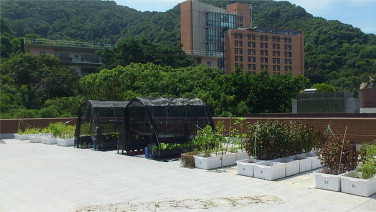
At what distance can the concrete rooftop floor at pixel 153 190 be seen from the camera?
8117mm

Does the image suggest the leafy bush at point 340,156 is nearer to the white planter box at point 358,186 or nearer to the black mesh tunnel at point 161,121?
the white planter box at point 358,186

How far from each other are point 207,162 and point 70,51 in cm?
6557

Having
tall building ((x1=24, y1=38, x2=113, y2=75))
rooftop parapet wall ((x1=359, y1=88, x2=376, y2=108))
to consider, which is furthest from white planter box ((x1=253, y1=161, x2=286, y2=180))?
tall building ((x1=24, y1=38, x2=113, y2=75))

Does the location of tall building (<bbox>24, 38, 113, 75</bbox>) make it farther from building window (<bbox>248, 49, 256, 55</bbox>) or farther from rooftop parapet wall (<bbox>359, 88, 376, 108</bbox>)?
rooftop parapet wall (<bbox>359, 88, 376, 108</bbox>)

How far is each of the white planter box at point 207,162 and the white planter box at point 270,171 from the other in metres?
1.99

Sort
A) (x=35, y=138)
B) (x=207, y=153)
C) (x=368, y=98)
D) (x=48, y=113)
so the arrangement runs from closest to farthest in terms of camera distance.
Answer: (x=207, y=153)
(x=35, y=138)
(x=368, y=98)
(x=48, y=113)

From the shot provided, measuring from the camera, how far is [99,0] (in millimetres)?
125375

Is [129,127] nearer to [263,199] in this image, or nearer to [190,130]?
[190,130]

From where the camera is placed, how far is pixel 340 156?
31.5 ft

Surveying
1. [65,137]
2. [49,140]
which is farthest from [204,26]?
[65,137]

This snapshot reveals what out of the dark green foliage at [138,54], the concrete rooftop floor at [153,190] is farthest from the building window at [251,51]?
the concrete rooftop floor at [153,190]

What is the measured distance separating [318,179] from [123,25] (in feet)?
367

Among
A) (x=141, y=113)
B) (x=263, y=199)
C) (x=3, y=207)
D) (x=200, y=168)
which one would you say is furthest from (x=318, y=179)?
(x=141, y=113)

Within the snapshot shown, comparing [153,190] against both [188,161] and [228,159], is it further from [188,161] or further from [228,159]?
[228,159]
